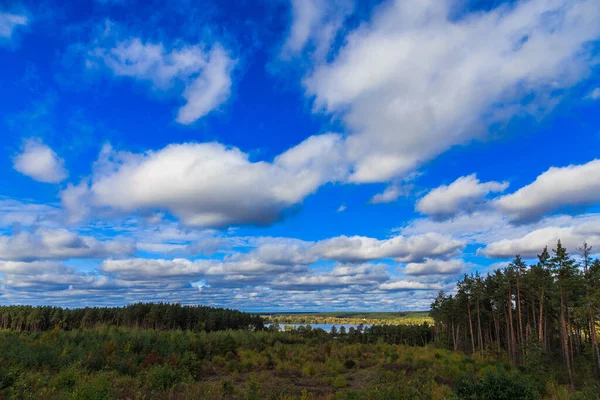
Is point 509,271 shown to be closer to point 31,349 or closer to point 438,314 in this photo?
→ point 438,314

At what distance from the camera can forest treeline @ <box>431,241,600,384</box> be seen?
42094 mm

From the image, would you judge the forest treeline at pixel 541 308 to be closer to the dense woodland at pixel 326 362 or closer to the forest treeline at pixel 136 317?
the dense woodland at pixel 326 362

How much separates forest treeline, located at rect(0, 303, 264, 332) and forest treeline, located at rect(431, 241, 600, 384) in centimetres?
5259

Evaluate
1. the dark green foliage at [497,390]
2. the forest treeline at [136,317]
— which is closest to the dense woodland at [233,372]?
the dark green foliage at [497,390]

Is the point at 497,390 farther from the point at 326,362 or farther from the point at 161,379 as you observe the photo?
the point at 326,362

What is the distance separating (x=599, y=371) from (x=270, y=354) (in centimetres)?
3813

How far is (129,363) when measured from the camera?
26.4 metres

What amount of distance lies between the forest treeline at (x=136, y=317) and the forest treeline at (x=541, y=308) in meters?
52.6

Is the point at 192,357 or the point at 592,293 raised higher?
the point at 592,293

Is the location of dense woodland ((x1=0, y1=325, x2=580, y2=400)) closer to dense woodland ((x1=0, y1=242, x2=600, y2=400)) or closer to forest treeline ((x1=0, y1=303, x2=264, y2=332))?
dense woodland ((x1=0, y1=242, x2=600, y2=400))

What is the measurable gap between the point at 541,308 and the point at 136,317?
84908mm

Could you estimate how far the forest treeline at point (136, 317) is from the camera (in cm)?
8762

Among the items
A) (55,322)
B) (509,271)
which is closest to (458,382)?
(509,271)

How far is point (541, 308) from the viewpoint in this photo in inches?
1811
